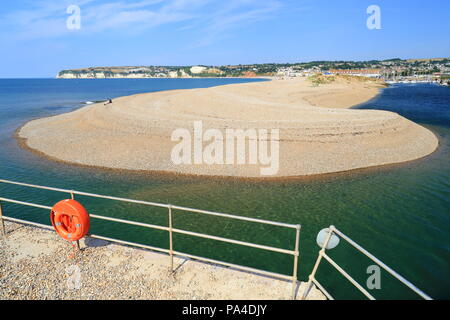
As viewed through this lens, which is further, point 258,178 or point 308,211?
point 258,178

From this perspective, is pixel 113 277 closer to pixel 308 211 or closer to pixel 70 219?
pixel 70 219

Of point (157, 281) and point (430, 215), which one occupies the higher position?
point (157, 281)

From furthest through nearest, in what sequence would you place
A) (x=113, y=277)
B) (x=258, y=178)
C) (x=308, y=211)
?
(x=258, y=178)
(x=308, y=211)
(x=113, y=277)

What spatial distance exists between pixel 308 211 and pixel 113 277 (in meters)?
10.2

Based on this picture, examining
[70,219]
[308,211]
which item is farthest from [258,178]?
[70,219]

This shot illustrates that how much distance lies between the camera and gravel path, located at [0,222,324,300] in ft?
21.1

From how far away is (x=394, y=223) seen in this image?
13.3m

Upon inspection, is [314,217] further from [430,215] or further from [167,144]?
[167,144]

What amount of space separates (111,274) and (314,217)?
9.91 m

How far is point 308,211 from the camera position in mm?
14367

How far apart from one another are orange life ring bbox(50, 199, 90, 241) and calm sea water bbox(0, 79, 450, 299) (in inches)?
174

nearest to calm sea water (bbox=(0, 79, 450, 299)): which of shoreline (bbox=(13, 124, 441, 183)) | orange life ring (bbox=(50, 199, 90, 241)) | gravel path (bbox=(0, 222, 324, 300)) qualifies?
shoreline (bbox=(13, 124, 441, 183))

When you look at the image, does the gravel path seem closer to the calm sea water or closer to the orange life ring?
the orange life ring
